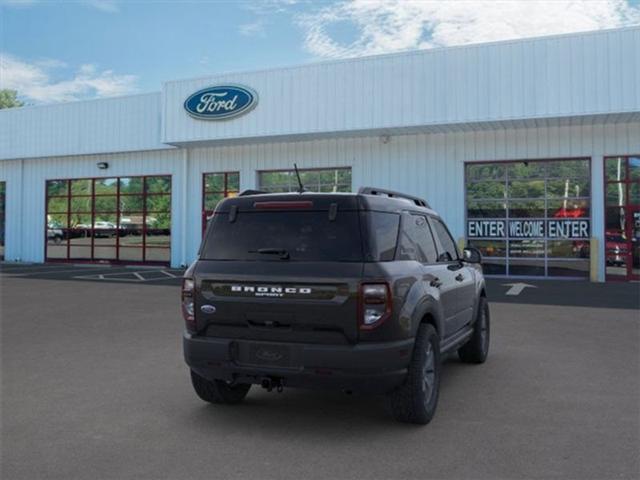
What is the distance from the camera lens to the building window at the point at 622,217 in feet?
55.8

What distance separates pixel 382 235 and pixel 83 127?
22885 mm

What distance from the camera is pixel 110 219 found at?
2472cm

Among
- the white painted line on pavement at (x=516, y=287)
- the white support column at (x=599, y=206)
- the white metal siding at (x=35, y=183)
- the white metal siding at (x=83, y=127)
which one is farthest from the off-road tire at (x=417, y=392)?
the white metal siding at (x=35, y=183)

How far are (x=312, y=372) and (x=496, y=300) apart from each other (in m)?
9.46

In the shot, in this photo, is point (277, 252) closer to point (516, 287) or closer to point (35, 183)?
point (516, 287)

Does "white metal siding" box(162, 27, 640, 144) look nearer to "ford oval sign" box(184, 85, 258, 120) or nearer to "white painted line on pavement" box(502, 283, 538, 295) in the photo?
"ford oval sign" box(184, 85, 258, 120)

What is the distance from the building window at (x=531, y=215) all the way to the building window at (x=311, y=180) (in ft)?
13.6

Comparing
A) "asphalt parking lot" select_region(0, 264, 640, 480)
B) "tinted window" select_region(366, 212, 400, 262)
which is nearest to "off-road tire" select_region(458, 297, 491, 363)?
"asphalt parking lot" select_region(0, 264, 640, 480)

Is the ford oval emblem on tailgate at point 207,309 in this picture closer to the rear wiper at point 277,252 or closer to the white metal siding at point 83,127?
the rear wiper at point 277,252

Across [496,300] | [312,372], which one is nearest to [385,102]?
[496,300]

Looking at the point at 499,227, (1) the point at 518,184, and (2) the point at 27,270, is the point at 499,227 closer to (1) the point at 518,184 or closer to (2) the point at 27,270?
(1) the point at 518,184

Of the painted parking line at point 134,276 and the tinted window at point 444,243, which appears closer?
the tinted window at point 444,243

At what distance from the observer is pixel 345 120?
60.3 feet

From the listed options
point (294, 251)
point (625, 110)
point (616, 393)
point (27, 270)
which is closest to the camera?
point (294, 251)
